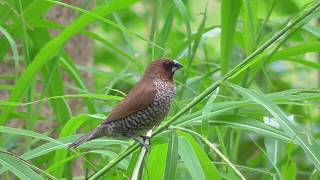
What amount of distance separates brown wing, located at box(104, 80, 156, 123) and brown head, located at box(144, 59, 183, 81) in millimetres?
38

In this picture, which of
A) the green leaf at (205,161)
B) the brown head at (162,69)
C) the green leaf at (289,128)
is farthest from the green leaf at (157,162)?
the brown head at (162,69)

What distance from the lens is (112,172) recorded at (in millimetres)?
2482

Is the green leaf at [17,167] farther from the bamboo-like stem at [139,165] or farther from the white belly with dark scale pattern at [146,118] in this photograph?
the white belly with dark scale pattern at [146,118]

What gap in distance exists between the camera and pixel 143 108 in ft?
9.03

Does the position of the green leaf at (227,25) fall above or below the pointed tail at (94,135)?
above

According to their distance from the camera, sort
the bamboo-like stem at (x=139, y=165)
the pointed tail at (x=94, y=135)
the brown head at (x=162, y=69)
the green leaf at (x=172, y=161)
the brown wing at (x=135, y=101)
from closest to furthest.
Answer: the bamboo-like stem at (x=139, y=165) < the green leaf at (x=172, y=161) < the pointed tail at (x=94, y=135) < the brown wing at (x=135, y=101) < the brown head at (x=162, y=69)

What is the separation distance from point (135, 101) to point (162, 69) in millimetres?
230

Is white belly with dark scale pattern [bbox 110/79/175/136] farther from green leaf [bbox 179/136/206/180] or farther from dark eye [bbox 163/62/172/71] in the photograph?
green leaf [bbox 179/136/206/180]

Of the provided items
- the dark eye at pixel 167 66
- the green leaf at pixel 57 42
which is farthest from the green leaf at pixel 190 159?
the dark eye at pixel 167 66

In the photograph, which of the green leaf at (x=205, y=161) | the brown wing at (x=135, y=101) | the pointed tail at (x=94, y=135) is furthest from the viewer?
the brown wing at (x=135, y=101)

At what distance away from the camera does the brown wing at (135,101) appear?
262 centimetres

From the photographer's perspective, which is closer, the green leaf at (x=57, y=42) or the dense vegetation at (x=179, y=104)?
the dense vegetation at (x=179, y=104)

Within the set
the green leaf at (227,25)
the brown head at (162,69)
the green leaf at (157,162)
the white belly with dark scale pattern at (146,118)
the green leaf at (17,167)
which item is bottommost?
the green leaf at (17,167)

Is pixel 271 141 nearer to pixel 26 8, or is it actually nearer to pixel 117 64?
pixel 26 8
